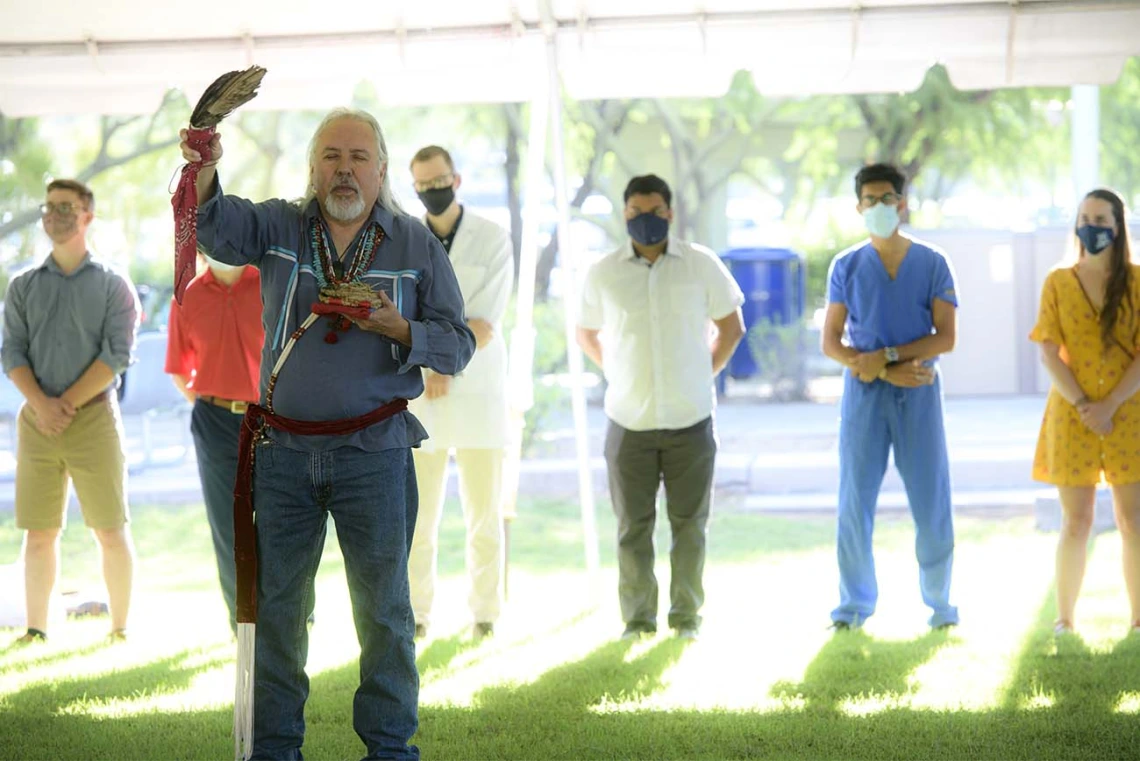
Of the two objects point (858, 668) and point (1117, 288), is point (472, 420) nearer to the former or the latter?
point (858, 668)

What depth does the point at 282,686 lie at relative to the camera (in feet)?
13.5

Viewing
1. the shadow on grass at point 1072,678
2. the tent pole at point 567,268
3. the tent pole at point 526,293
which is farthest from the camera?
the tent pole at point 526,293

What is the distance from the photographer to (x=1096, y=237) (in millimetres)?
6410

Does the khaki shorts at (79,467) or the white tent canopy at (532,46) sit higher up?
the white tent canopy at (532,46)

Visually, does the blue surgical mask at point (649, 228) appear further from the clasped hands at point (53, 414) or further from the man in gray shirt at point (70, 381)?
the clasped hands at point (53, 414)

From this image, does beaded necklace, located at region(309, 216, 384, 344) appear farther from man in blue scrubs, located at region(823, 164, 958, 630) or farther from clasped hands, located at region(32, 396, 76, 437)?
man in blue scrubs, located at region(823, 164, 958, 630)

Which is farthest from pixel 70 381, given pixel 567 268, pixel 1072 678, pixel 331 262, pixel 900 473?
pixel 1072 678

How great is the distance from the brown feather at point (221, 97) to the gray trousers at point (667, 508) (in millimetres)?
3237

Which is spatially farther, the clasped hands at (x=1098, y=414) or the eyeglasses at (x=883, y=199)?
the eyeglasses at (x=883, y=199)

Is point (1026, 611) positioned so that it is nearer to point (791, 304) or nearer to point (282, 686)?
point (282, 686)

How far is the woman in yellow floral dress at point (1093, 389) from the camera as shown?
6.38 meters

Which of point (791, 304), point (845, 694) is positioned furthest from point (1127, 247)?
point (791, 304)

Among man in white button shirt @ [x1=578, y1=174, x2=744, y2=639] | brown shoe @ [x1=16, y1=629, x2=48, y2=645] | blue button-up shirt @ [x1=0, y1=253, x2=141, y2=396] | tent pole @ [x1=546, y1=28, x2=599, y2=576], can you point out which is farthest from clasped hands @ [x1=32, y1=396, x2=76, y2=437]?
man in white button shirt @ [x1=578, y1=174, x2=744, y2=639]

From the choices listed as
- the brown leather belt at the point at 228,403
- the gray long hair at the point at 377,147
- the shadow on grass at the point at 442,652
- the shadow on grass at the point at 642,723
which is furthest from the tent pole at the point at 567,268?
the gray long hair at the point at 377,147
